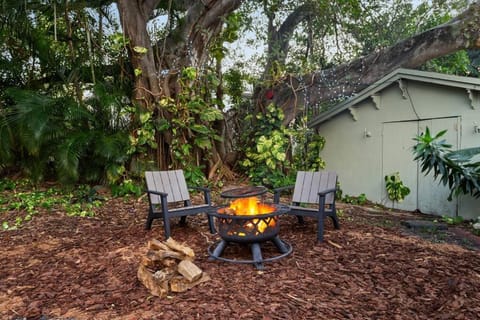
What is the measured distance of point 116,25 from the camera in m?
7.12

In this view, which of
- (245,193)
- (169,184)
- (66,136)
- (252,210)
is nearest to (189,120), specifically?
(66,136)

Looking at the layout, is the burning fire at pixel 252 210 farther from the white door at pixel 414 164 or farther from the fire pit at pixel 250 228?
the white door at pixel 414 164

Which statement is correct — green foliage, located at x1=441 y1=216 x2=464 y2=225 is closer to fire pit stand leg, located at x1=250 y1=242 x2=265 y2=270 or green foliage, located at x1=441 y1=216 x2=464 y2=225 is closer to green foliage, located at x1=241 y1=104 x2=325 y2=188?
green foliage, located at x1=241 y1=104 x2=325 y2=188

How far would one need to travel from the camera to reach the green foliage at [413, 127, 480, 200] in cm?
496

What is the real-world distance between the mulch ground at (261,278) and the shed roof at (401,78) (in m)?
2.54

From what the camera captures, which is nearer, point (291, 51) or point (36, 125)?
point (36, 125)

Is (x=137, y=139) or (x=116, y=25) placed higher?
(x=116, y=25)

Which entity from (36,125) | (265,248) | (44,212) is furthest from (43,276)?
(36,125)

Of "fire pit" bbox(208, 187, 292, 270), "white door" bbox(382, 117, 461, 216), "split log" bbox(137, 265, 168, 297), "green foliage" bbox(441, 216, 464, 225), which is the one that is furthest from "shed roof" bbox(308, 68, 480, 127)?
"split log" bbox(137, 265, 168, 297)

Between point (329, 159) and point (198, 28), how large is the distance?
413cm

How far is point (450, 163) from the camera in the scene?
5.05m

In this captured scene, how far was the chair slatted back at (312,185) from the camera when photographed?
4.39 meters

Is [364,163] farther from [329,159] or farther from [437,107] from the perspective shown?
[437,107]

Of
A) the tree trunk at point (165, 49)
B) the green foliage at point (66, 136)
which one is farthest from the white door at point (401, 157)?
the green foliage at point (66, 136)
